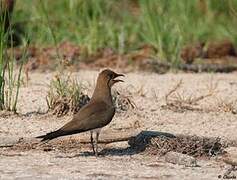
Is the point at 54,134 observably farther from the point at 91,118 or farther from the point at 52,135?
the point at 91,118

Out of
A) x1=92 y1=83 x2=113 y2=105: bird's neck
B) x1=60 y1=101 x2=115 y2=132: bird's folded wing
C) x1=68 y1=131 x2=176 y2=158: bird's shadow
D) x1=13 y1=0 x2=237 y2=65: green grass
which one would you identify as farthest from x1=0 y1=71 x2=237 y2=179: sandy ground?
x1=13 y1=0 x2=237 y2=65: green grass

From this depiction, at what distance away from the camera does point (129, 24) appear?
43.0ft

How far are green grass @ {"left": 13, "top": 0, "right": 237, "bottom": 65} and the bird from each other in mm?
3945

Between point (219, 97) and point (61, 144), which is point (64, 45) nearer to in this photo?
point (219, 97)

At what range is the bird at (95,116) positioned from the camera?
7.13m

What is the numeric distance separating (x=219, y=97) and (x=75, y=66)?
96.1 inches

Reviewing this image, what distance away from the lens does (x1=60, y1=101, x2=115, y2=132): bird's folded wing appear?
283 inches

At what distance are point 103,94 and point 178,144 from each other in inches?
29.8

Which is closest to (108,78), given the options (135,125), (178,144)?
(135,125)

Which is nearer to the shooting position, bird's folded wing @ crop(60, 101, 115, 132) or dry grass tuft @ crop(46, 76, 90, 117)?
bird's folded wing @ crop(60, 101, 115, 132)

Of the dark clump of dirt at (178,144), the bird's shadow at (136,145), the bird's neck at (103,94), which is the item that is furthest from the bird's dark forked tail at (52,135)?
the dark clump of dirt at (178,144)

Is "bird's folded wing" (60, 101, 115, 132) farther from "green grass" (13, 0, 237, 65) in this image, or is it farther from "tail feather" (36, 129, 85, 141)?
"green grass" (13, 0, 237, 65)

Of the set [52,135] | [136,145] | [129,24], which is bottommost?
[136,145]

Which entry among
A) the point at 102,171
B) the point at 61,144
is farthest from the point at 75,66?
the point at 102,171
